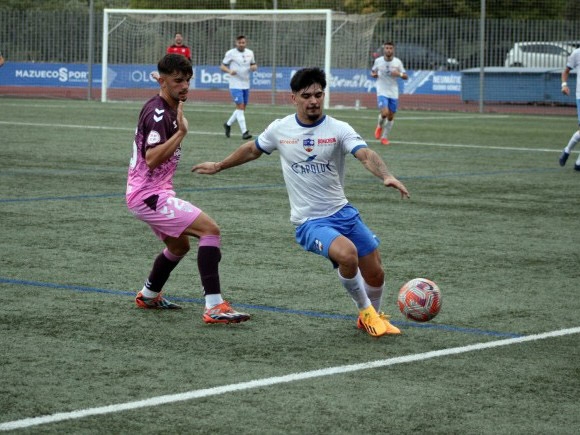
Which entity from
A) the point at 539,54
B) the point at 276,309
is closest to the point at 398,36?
the point at 539,54

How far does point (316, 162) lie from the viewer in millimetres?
7020

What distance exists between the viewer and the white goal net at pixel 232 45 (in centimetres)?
3806

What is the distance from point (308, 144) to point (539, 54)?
3078 centimetres

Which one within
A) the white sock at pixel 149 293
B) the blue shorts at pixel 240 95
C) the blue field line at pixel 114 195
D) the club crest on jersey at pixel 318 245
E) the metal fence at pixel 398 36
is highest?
the metal fence at pixel 398 36

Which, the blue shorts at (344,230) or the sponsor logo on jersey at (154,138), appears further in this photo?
the sponsor logo on jersey at (154,138)

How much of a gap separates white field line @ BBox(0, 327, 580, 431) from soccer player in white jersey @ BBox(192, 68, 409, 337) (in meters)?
0.56

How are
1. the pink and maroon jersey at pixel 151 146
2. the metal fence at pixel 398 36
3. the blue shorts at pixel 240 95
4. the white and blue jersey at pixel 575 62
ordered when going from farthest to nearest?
the metal fence at pixel 398 36 → the blue shorts at pixel 240 95 → the white and blue jersey at pixel 575 62 → the pink and maroon jersey at pixel 151 146

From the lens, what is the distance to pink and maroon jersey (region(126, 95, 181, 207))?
280 inches

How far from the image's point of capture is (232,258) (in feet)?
30.7

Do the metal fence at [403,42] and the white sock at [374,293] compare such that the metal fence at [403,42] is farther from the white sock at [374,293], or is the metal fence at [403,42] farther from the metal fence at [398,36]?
the white sock at [374,293]

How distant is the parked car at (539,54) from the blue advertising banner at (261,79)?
2.20m

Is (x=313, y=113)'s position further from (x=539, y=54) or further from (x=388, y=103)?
(x=539, y=54)

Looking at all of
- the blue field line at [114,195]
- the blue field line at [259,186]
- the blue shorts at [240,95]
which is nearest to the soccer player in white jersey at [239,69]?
the blue shorts at [240,95]

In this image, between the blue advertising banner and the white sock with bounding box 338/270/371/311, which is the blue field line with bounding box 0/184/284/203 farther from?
the blue advertising banner
